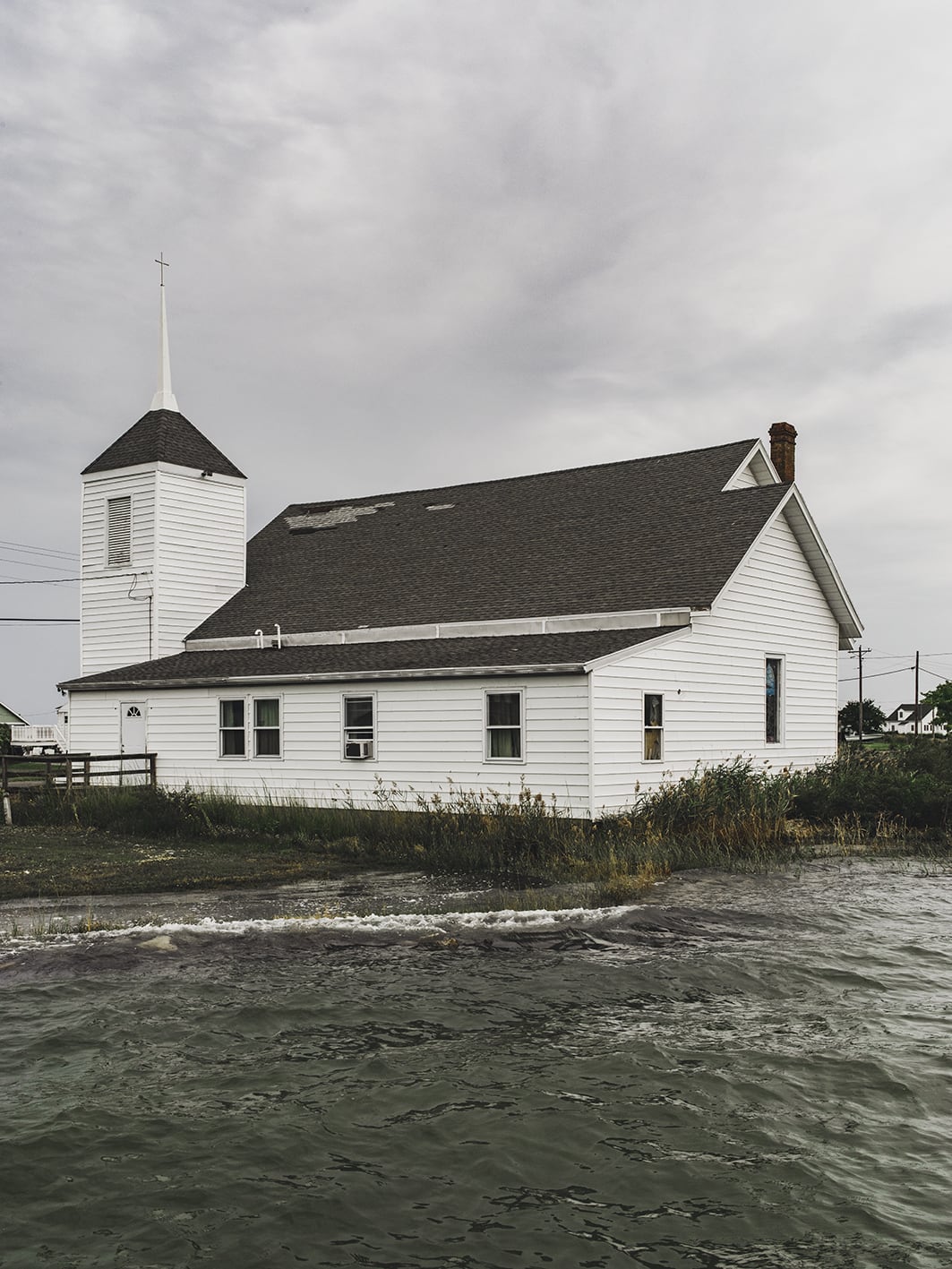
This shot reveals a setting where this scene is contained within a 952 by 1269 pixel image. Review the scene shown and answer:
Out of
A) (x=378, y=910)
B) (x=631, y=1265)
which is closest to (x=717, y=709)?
(x=378, y=910)

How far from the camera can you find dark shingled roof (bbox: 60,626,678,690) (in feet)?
71.4

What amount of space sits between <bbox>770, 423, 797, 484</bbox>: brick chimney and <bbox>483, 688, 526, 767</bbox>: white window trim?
Result: 13.2 m

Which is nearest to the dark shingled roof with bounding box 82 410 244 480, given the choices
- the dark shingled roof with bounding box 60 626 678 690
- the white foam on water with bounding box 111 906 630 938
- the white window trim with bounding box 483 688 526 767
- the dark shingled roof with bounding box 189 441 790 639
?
the dark shingled roof with bounding box 189 441 790 639

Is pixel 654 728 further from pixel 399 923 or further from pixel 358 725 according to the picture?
pixel 399 923

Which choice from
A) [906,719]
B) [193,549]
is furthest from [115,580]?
[906,719]

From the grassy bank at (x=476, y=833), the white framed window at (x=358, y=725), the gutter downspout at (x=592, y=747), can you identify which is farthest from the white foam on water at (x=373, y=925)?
the white framed window at (x=358, y=725)

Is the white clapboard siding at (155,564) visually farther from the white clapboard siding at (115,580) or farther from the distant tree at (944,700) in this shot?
the distant tree at (944,700)

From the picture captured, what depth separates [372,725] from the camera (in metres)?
23.9

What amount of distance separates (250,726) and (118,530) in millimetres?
8873

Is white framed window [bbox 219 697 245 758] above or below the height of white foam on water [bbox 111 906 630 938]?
above

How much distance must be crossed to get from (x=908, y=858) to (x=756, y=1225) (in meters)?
15.5

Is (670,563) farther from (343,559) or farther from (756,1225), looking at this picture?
(756,1225)

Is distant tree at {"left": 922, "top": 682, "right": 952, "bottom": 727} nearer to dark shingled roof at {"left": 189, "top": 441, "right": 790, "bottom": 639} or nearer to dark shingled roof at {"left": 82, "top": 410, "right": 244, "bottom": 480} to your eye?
dark shingled roof at {"left": 189, "top": 441, "right": 790, "bottom": 639}

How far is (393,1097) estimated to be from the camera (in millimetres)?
8617
